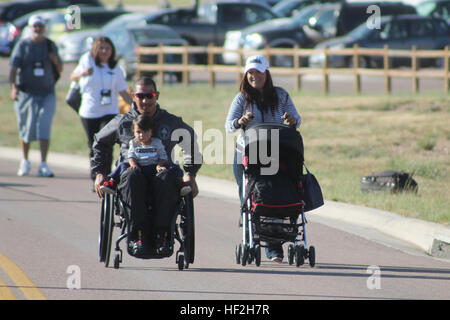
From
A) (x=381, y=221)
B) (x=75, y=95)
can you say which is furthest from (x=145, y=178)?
(x=75, y=95)

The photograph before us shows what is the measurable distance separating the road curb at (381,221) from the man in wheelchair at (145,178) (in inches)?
101

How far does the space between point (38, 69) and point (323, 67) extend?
12017mm

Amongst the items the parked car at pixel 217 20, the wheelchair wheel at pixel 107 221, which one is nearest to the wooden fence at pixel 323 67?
the parked car at pixel 217 20

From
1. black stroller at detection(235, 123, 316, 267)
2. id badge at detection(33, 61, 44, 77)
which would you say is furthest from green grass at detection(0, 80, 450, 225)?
id badge at detection(33, 61, 44, 77)

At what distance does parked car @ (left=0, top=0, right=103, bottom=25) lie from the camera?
4103cm

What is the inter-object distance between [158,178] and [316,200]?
1326 mm

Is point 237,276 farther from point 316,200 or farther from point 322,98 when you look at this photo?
point 322,98

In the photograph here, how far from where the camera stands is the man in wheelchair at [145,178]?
7801mm

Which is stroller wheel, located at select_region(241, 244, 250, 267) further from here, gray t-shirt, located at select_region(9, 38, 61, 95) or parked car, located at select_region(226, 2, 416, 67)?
parked car, located at select_region(226, 2, 416, 67)

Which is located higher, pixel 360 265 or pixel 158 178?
pixel 158 178

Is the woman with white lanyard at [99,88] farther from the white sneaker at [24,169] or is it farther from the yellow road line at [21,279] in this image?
the yellow road line at [21,279]

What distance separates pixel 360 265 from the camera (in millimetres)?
8594

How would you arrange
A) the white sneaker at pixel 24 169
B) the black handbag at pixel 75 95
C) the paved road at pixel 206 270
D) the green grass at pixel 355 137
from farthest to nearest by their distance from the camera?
the white sneaker at pixel 24 169 < the black handbag at pixel 75 95 < the green grass at pixel 355 137 < the paved road at pixel 206 270
